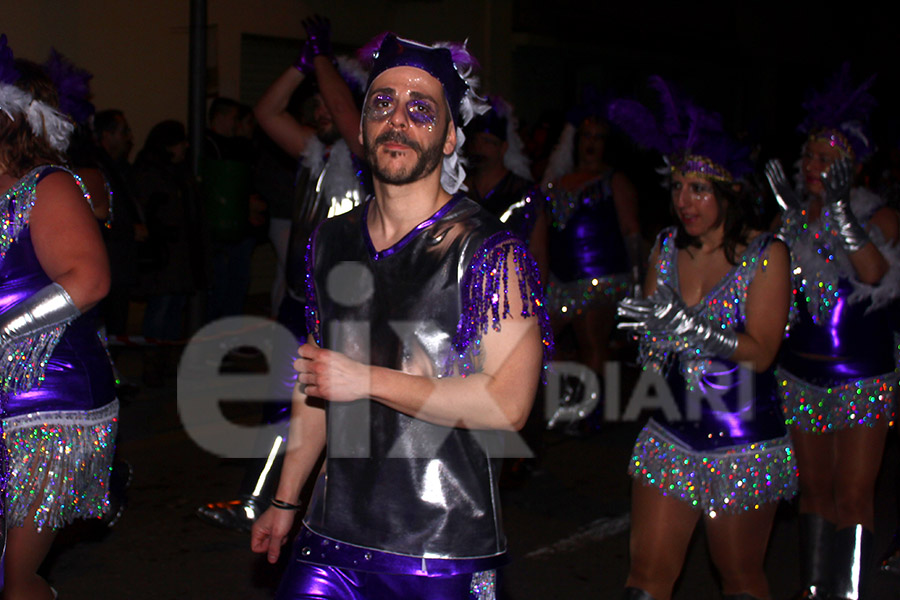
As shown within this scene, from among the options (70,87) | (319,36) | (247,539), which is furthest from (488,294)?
(247,539)

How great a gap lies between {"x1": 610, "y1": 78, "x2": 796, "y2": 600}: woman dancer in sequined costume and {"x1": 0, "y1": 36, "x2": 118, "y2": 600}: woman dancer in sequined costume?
5.71 ft

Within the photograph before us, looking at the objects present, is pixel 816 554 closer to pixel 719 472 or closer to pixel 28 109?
pixel 719 472

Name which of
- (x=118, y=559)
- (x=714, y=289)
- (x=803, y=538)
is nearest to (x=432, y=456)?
(x=714, y=289)

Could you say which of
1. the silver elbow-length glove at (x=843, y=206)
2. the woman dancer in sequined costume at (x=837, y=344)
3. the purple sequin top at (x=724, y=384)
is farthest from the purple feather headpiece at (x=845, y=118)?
the purple sequin top at (x=724, y=384)

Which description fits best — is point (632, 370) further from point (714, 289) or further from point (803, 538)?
point (714, 289)

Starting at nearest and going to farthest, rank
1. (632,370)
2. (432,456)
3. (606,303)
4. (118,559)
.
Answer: (432,456)
(118,559)
(606,303)
(632,370)

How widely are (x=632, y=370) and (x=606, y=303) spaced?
241 cm

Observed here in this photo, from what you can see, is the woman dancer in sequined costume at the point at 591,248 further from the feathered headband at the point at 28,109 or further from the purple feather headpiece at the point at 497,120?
the feathered headband at the point at 28,109

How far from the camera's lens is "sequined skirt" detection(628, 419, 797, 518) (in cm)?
352

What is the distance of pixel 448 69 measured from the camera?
269 cm

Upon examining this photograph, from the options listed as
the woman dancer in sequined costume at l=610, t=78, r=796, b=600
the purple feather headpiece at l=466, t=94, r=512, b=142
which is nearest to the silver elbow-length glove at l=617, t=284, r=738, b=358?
the woman dancer in sequined costume at l=610, t=78, r=796, b=600

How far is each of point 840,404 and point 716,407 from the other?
106cm

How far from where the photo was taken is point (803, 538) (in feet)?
14.7

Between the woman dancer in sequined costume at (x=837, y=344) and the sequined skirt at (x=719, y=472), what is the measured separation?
A: 0.84 m
